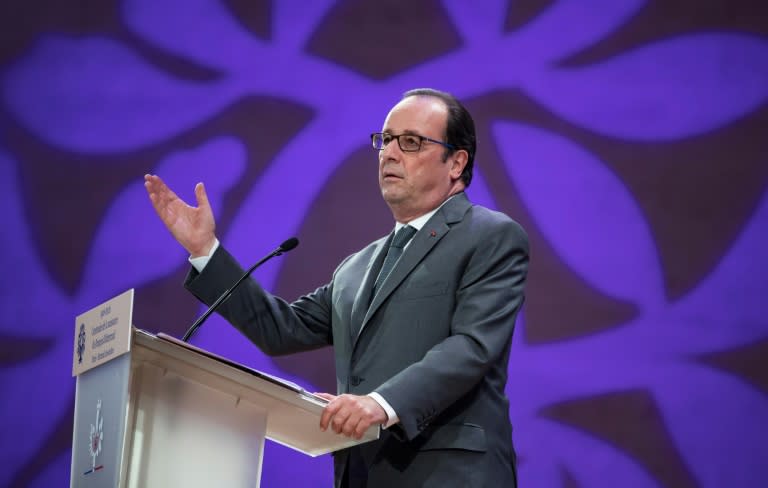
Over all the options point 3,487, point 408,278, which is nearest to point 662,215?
point 408,278

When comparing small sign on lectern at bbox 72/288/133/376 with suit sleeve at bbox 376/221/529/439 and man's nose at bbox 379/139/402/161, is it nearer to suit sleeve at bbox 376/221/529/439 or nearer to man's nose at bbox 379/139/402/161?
suit sleeve at bbox 376/221/529/439

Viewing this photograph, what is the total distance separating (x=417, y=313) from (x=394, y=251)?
0.27m

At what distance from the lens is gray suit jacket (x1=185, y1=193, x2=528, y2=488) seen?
2.00 metres

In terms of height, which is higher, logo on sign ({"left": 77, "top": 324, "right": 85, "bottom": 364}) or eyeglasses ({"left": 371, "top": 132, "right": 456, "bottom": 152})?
eyeglasses ({"left": 371, "top": 132, "right": 456, "bottom": 152})

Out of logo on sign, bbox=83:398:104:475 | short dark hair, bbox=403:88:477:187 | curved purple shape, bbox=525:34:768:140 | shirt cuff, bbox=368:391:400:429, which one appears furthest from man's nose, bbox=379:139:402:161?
curved purple shape, bbox=525:34:768:140

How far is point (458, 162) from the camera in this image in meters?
2.54

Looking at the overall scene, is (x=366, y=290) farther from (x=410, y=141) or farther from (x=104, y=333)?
(x=104, y=333)

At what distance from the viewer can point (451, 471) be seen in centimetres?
203

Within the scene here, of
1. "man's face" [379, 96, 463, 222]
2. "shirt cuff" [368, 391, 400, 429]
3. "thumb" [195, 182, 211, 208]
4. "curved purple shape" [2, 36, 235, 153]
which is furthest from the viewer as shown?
"curved purple shape" [2, 36, 235, 153]

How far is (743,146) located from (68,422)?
8.95ft

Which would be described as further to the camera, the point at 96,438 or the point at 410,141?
the point at 410,141

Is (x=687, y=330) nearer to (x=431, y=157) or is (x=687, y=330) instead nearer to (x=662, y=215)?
(x=662, y=215)

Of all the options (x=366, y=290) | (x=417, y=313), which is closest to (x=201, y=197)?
(x=366, y=290)

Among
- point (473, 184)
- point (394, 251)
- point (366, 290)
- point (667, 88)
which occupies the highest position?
point (667, 88)
